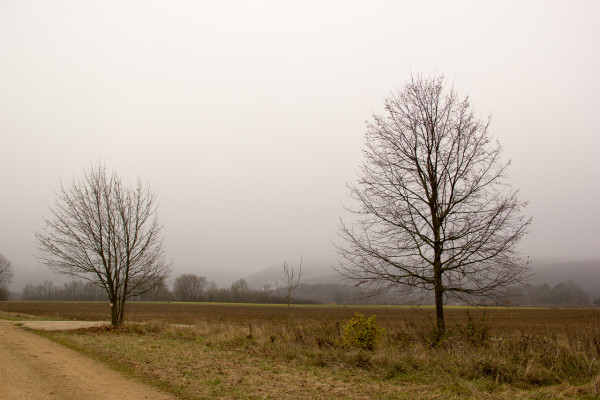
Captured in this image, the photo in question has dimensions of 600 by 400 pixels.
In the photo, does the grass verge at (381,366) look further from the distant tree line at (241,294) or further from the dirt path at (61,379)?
the distant tree line at (241,294)

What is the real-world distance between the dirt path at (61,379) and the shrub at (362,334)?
5.89 meters

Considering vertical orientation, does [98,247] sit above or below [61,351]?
above

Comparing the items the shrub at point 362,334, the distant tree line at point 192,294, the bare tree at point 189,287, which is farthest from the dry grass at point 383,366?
the bare tree at point 189,287

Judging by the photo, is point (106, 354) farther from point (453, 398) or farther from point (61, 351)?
point (453, 398)

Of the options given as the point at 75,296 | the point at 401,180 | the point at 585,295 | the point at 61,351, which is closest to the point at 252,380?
the point at 401,180

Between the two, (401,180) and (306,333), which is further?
(306,333)

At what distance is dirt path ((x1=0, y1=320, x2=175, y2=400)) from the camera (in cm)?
683

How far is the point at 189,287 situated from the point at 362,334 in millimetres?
130357

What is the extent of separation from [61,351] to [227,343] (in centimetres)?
517

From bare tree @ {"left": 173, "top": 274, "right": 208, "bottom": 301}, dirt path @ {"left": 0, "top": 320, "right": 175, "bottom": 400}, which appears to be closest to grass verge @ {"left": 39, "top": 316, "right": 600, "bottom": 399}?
dirt path @ {"left": 0, "top": 320, "right": 175, "bottom": 400}

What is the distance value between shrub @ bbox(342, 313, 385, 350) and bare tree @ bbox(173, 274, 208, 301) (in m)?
121

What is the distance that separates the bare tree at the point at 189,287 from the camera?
4956 inches

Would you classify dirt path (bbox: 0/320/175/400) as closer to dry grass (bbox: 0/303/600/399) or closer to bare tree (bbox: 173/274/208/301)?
dry grass (bbox: 0/303/600/399)

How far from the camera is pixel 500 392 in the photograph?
6.66 metres
